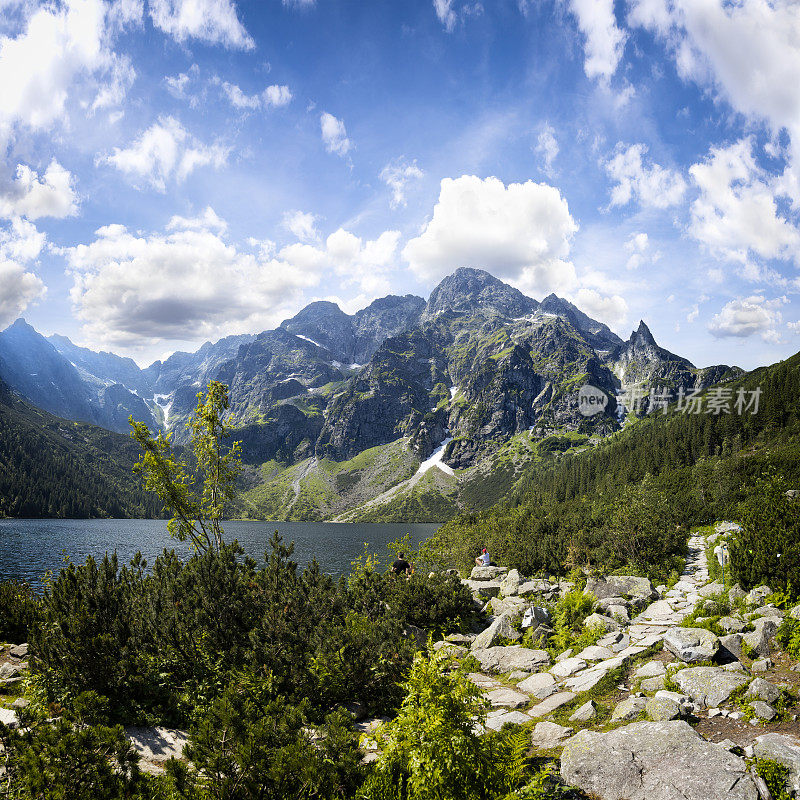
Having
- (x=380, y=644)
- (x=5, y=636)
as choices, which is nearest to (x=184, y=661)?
(x=380, y=644)

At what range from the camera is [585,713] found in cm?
880

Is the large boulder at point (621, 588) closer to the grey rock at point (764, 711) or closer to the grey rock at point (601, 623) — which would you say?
the grey rock at point (601, 623)

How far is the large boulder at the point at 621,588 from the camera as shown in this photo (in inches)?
692

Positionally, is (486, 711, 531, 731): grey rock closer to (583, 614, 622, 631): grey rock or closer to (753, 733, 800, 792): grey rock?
(753, 733, 800, 792): grey rock

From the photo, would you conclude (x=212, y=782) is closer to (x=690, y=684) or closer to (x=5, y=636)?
(x=690, y=684)

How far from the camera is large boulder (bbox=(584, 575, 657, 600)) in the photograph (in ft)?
57.7

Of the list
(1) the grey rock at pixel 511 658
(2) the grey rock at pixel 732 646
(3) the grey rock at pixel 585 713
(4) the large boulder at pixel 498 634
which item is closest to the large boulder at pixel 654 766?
(3) the grey rock at pixel 585 713

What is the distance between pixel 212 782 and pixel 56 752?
1.85m

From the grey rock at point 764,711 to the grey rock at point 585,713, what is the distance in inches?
109

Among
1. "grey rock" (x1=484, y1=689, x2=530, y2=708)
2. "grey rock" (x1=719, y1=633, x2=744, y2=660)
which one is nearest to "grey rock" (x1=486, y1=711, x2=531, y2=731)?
"grey rock" (x1=484, y1=689, x2=530, y2=708)

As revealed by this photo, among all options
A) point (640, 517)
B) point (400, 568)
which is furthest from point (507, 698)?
point (640, 517)

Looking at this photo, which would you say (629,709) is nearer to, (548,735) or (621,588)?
(548,735)

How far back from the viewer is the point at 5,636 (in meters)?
14.8

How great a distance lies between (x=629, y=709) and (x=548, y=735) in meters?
1.66
